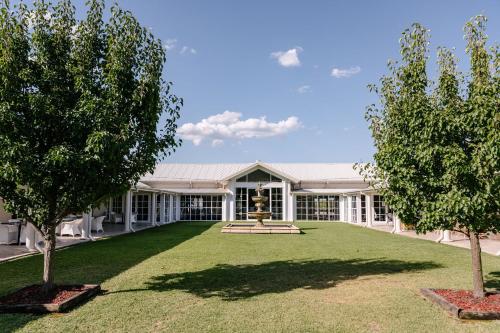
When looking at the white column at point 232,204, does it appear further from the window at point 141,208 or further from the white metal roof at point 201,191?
the window at point 141,208

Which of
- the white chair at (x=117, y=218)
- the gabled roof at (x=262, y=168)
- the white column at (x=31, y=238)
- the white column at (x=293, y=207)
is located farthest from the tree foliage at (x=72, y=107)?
the white column at (x=293, y=207)

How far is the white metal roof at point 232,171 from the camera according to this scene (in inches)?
1239

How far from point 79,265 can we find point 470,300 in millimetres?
8050

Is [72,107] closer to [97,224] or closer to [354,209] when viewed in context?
[97,224]

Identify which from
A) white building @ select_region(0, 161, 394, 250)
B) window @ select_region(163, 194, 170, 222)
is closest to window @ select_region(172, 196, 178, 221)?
white building @ select_region(0, 161, 394, 250)

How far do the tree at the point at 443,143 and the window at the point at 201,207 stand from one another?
23.1m

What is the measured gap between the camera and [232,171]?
111ft

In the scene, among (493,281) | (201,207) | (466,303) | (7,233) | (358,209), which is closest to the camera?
(466,303)

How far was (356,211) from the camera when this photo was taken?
26.0 meters

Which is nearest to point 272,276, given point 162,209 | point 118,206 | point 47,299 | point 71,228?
point 47,299

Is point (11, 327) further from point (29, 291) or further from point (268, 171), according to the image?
point (268, 171)

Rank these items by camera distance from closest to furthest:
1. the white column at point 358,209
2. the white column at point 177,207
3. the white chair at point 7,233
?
the white chair at point 7,233 → the white column at point 358,209 → the white column at point 177,207

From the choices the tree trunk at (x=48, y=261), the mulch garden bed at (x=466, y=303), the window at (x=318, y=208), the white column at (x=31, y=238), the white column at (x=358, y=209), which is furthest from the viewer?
the window at (x=318, y=208)

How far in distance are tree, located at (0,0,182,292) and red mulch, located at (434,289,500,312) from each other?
17.4 ft
